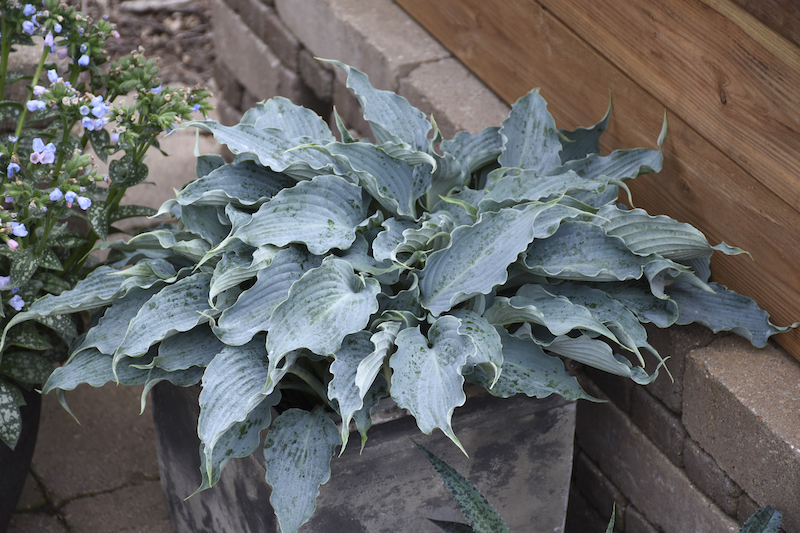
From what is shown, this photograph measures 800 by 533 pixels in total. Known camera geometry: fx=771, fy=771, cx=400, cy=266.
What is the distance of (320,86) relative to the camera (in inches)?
86.4

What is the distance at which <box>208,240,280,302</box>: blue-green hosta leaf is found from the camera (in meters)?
1.00

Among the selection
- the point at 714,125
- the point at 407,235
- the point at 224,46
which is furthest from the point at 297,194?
the point at 224,46

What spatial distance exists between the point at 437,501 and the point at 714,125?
0.71 m

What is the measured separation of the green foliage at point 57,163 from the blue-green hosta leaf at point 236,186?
7.1 inches

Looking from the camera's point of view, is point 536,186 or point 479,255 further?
point 536,186

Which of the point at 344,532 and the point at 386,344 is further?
the point at 344,532

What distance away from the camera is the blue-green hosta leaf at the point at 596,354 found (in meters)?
1.02

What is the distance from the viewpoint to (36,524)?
5.21ft

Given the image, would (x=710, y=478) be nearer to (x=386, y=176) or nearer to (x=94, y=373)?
(x=386, y=176)

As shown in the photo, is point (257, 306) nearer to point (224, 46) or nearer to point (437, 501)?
point (437, 501)

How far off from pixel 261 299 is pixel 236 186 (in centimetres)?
21

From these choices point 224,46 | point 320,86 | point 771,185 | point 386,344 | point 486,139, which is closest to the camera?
point 386,344

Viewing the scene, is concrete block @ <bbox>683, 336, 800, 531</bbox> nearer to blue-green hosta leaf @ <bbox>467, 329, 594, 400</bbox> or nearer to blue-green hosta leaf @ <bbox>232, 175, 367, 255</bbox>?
blue-green hosta leaf @ <bbox>467, 329, 594, 400</bbox>

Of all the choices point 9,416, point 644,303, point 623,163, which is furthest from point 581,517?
point 9,416
